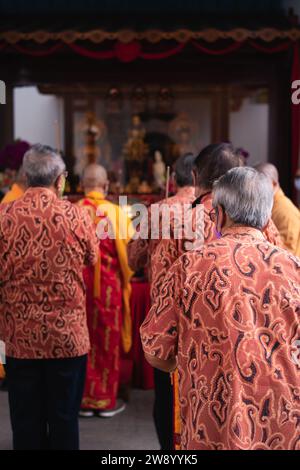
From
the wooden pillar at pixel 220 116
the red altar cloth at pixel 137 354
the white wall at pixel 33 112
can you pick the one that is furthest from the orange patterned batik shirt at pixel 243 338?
the white wall at pixel 33 112

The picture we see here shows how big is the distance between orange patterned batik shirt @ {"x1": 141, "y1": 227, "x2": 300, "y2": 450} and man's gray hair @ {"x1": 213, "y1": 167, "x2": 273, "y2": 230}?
0.03 meters

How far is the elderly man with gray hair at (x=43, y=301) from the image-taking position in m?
2.46

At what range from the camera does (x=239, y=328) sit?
1555 millimetres

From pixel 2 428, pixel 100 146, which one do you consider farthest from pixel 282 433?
pixel 100 146

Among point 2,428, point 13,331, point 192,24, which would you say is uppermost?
point 192,24

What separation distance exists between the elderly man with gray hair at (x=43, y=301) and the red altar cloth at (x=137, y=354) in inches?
53.6

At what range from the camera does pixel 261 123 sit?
834cm

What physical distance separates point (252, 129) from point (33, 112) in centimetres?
252

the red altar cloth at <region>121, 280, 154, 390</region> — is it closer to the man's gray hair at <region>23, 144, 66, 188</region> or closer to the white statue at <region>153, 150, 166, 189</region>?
the man's gray hair at <region>23, 144, 66, 188</region>

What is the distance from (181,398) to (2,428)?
6.77ft
